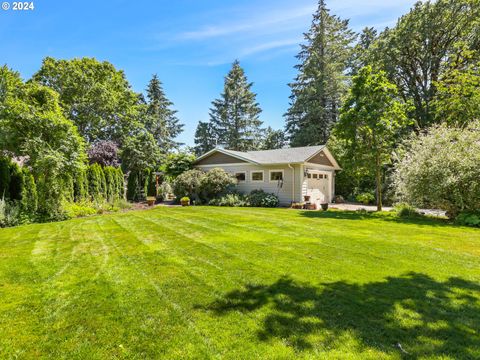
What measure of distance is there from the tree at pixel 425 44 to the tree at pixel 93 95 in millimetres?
23113

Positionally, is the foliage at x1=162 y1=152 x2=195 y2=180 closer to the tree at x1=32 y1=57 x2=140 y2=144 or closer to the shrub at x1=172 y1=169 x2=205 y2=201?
the shrub at x1=172 y1=169 x2=205 y2=201

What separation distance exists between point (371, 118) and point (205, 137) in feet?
94.8

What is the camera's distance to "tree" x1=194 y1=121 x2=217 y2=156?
38375 mm

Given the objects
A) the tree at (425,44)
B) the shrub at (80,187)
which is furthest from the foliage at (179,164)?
the tree at (425,44)

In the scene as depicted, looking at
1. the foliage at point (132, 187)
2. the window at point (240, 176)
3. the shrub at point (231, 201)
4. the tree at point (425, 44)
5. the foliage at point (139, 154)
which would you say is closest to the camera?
the shrub at point (231, 201)

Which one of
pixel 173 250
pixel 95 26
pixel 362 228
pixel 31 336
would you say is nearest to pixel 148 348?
pixel 31 336

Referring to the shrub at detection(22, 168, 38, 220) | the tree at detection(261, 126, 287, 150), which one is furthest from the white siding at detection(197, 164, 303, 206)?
the tree at detection(261, 126, 287, 150)

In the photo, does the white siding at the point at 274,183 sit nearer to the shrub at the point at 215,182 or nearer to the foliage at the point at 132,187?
the shrub at the point at 215,182

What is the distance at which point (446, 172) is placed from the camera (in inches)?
389

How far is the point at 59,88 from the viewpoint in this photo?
22.4 metres

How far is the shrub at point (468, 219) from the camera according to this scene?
9070mm

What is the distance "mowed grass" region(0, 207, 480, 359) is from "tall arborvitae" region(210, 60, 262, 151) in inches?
1208

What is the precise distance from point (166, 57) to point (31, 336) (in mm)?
14625

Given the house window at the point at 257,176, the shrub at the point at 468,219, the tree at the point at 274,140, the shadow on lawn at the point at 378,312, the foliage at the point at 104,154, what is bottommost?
the shadow on lawn at the point at 378,312
